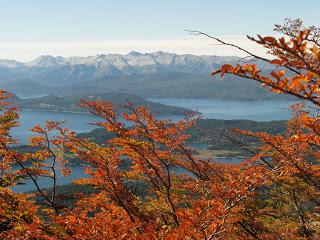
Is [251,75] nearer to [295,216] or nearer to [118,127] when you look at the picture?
[118,127]

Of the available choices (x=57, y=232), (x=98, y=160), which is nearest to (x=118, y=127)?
(x=98, y=160)

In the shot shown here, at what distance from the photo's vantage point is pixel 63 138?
73.3ft

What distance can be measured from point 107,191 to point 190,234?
362 inches

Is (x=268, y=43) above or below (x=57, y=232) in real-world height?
above

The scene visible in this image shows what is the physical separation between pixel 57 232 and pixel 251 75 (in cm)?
1265

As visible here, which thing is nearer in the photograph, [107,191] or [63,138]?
[107,191]

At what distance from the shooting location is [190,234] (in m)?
9.83

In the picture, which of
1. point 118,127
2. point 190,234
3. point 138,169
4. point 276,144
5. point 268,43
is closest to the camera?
point 268,43

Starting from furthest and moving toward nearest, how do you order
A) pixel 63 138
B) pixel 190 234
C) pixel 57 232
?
pixel 63 138 < pixel 57 232 < pixel 190 234

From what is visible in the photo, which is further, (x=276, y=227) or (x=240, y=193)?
(x=276, y=227)

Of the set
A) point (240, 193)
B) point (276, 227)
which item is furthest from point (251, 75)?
point (276, 227)

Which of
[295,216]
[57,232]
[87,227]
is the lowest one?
[295,216]

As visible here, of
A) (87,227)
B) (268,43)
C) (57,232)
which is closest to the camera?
(268,43)

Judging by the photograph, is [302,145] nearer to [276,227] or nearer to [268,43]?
[276,227]
